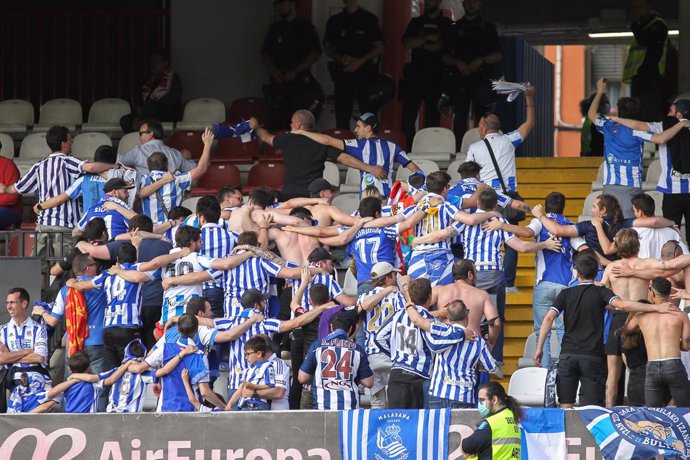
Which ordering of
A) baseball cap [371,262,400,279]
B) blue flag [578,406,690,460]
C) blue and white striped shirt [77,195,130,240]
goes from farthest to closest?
blue and white striped shirt [77,195,130,240], baseball cap [371,262,400,279], blue flag [578,406,690,460]

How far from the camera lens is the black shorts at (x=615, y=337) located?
38.7ft

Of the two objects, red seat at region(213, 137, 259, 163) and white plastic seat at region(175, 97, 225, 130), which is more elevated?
white plastic seat at region(175, 97, 225, 130)

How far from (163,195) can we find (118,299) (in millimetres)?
2189

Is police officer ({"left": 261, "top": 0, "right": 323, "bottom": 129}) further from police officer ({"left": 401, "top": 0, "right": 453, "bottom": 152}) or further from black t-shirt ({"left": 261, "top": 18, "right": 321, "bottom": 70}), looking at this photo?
police officer ({"left": 401, "top": 0, "right": 453, "bottom": 152})

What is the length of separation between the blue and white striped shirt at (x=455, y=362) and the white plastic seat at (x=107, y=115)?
Answer: 27.5 ft

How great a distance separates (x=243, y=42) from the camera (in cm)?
1986

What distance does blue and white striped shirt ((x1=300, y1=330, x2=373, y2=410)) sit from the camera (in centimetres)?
1184

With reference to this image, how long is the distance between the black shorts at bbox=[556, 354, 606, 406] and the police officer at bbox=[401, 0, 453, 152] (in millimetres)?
6772

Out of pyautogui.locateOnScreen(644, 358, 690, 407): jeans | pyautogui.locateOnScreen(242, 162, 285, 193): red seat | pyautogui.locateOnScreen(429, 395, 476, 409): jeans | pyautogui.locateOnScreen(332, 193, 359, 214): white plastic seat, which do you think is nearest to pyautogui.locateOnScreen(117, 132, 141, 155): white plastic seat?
pyautogui.locateOnScreen(242, 162, 285, 193): red seat

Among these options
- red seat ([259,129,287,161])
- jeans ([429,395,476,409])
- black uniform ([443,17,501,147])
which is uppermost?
black uniform ([443,17,501,147])

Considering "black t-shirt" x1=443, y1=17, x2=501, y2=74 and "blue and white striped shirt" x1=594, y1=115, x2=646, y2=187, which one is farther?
"black t-shirt" x1=443, y1=17, x2=501, y2=74

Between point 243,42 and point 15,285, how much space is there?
6.84m

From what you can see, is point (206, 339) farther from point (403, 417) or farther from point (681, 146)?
point (681, 146)

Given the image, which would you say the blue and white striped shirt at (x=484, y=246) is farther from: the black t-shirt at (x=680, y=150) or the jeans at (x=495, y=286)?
the black t-shirt at (x=680, y=150)
